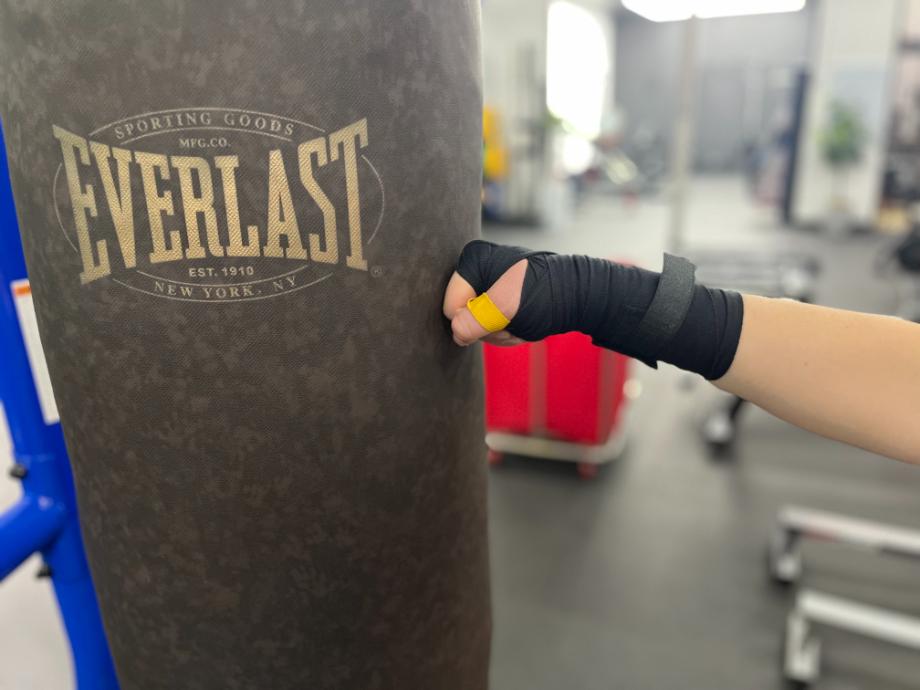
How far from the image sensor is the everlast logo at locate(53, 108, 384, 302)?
1.74 ft

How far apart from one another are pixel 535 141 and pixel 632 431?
4883 millimetres

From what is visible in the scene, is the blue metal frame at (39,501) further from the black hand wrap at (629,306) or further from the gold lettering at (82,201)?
the black hand wrap at (629,306)

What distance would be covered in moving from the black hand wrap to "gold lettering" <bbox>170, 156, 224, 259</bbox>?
0.76ft

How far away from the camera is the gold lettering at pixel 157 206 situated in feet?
Answer: 1.74

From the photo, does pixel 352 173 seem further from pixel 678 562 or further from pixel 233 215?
pixel 678 562

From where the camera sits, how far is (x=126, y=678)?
745 millimetres

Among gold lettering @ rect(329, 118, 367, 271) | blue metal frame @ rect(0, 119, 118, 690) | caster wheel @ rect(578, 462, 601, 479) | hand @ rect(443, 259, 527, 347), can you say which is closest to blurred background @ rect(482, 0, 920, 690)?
caster wheel @ rect(578, 462, 601, 479)

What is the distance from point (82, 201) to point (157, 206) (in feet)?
0.23

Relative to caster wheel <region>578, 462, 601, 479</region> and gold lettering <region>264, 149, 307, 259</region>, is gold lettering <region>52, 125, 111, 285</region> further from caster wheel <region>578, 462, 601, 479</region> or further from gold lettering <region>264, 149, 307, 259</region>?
caster wheel <region>578, 462, 601, 479</region>

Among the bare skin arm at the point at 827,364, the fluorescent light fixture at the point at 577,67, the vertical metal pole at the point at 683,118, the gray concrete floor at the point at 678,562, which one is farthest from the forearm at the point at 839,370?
the fluorescent light fixture at the point at 577,67

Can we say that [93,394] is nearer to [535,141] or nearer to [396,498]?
[396,498]

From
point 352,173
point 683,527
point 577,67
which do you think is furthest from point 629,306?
point 577,67

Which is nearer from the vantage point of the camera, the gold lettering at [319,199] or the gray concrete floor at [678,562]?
the gold lettering at [319,199]

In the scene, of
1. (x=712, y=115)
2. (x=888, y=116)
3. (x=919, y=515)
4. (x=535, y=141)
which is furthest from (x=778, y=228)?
(x=919, y=515)
